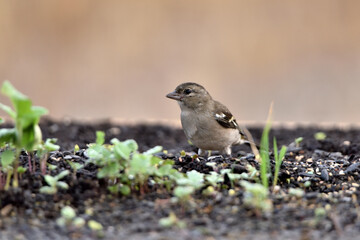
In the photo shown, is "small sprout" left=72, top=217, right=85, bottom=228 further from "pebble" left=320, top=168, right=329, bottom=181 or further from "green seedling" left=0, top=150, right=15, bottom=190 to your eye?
"pebble" left=320, top=168, right=329, bottom=181

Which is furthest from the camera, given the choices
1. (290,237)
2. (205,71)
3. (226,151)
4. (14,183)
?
(205,71)

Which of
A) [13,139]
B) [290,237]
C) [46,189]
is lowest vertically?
[290,237]

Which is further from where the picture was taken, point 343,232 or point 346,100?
point 346,100

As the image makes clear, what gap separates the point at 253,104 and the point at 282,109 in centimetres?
64

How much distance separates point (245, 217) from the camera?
3.62 meters

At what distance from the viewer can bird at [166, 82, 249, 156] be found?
642 centimetres

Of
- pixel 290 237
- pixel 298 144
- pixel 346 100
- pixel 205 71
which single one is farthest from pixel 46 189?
pixel 346 100

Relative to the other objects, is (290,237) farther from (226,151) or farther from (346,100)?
(346,100)

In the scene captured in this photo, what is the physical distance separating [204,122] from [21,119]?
317cm

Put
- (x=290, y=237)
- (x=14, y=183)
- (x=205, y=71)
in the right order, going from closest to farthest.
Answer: (x=290, y=237), (x=14, y=183), (x=205, y=71)

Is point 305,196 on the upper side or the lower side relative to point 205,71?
lower

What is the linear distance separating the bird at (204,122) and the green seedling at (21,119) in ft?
9.15

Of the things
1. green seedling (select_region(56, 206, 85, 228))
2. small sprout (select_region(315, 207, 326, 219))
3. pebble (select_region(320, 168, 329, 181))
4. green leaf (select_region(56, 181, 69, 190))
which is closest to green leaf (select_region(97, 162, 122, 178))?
green leaf (select_region(56, 181, 69, 190))

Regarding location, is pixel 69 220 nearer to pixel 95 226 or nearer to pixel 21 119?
pixel 95 226
